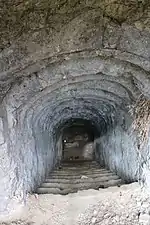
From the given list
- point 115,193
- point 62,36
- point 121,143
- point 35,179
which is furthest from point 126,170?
point 62,36

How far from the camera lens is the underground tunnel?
2.64 metres

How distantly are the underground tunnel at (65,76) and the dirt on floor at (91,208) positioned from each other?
208 millimetres

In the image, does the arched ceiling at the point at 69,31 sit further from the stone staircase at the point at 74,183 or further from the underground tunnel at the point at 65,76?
the stone staircase at the point at 74,183

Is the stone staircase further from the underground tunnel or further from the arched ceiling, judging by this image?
the arched ceiling

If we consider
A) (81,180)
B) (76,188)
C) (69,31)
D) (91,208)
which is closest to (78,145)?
(81,180)

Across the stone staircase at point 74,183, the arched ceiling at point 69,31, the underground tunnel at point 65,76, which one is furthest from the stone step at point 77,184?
the arched ceiling at point 69,31

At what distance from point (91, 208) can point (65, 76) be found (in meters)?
1.91

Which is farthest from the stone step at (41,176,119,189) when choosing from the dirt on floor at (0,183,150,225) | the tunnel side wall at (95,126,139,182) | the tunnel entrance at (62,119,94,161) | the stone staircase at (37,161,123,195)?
the tunnel entrance at (62,119,94,161)

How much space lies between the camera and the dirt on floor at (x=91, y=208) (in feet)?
12.9

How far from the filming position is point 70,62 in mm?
3375

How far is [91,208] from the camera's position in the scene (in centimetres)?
427

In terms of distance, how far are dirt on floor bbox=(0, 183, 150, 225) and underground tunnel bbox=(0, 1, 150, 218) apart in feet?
0.68

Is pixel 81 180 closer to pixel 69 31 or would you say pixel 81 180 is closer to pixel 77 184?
pixel 77 184

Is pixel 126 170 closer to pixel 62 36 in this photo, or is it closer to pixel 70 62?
pixel 70 62
